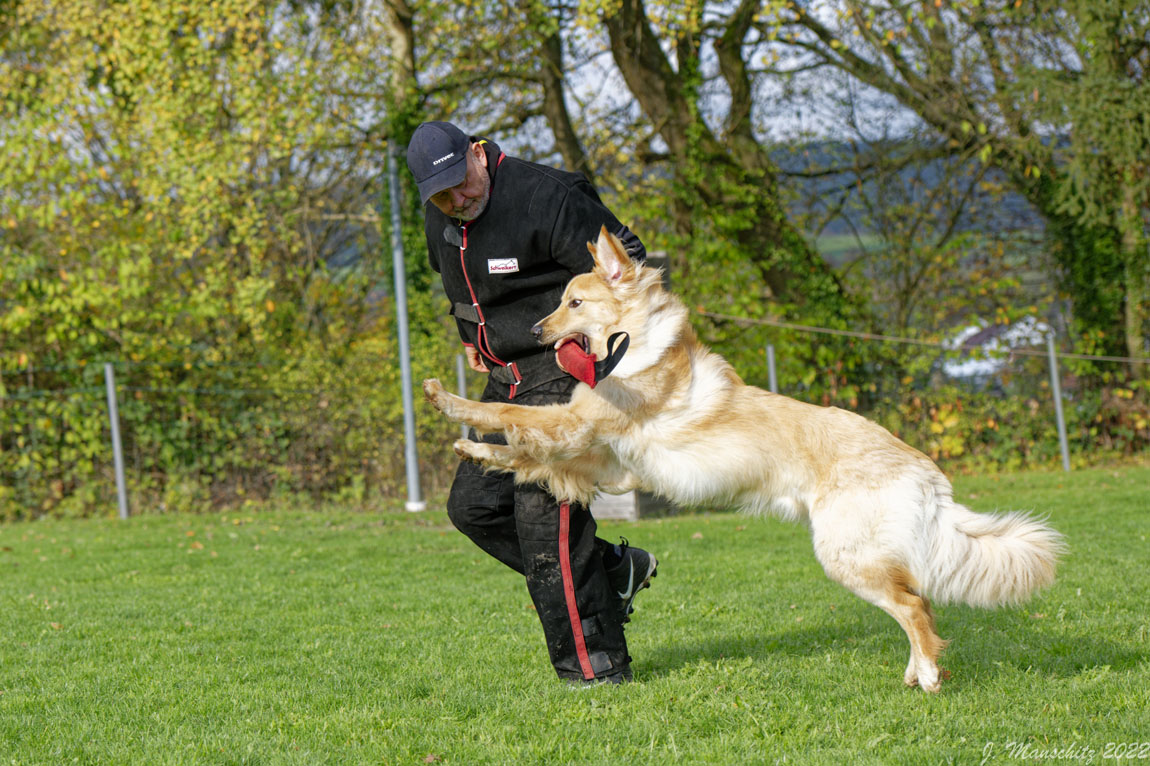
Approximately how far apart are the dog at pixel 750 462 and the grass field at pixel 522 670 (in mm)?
435

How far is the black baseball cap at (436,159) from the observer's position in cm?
367

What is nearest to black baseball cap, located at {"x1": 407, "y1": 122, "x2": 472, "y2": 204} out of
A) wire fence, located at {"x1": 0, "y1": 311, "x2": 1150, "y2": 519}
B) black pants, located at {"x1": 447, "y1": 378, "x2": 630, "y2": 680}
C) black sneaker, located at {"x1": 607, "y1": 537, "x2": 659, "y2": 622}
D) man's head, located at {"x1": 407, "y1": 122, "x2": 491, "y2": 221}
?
man's head, located at {"x1": 407, "y1": 122, "x2": 491, "y2": 221}

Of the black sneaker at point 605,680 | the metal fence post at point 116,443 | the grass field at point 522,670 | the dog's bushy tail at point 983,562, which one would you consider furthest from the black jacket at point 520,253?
the metal fence post at point 116,443

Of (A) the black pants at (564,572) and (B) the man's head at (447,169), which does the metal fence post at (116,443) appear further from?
(B) the man's head at (447,169)

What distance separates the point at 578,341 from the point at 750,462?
2.66 feet

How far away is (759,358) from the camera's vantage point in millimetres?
13023

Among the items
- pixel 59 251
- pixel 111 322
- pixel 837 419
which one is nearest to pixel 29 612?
pixel 837 419

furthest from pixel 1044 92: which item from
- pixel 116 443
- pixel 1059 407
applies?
pixel 116 443

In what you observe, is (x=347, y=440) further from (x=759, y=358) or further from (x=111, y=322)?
(x=759, y=358)

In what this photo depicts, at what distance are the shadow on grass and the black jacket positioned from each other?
143cm

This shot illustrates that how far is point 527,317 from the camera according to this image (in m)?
3.98

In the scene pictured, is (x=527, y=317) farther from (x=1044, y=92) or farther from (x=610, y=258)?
(x=1044, y=92)

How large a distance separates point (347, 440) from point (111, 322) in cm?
348

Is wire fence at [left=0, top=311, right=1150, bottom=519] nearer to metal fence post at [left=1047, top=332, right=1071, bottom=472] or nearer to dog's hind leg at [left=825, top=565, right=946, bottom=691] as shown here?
metal fence post at [left=1047, top=332, right=1071, bottom=472]
